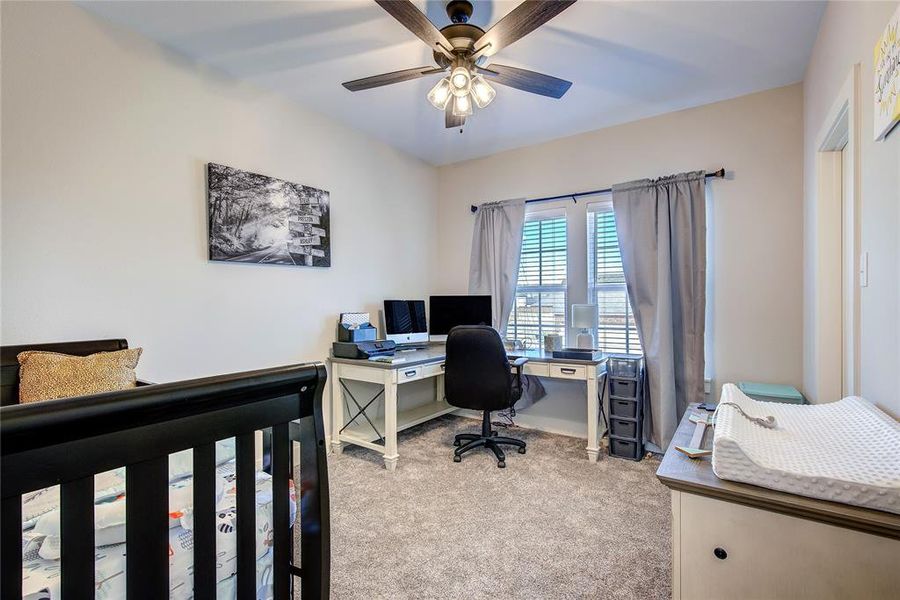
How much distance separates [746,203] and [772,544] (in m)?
2.56

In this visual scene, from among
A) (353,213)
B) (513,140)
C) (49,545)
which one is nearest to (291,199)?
(353,213)

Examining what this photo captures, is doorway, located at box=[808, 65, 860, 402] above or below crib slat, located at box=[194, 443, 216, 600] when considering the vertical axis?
above

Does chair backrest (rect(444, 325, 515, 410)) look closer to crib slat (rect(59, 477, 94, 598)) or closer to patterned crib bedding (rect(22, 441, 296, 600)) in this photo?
patterned crib bedding (rect(22, 441, 296, 600))

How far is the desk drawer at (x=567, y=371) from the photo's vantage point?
2.94 meters

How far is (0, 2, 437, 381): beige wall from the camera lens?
5.90 feet

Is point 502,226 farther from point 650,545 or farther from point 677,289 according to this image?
point 650,545

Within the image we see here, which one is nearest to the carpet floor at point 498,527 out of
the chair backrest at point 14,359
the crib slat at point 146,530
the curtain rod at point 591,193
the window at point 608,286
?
the window at point 608,286

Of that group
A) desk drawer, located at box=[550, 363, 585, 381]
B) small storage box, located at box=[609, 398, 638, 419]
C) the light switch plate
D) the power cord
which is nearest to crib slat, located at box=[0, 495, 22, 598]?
the light switch plate

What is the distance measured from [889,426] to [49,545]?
194 cm

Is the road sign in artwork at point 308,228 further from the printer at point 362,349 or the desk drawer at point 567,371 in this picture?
the desk drawer at point 567,371

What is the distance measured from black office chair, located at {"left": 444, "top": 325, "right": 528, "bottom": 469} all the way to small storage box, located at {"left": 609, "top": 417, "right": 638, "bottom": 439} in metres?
0.76

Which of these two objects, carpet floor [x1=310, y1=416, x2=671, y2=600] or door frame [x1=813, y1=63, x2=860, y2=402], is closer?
carpet floor [x1=310, y1=416, x2=671, y2=600]

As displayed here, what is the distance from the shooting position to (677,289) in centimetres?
298

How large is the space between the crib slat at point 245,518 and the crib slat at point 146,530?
13 centimetres
